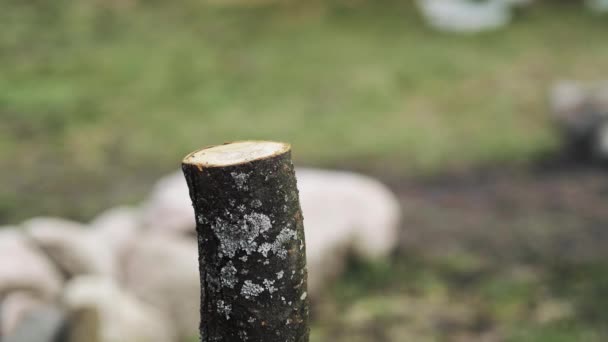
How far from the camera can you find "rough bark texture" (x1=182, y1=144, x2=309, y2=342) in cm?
205

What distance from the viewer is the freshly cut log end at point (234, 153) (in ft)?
6.68

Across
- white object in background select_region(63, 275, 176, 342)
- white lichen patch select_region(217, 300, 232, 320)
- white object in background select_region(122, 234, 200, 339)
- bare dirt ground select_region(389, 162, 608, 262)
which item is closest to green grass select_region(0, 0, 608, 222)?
bare dirt ground select_region(389, 162, 608, 262)

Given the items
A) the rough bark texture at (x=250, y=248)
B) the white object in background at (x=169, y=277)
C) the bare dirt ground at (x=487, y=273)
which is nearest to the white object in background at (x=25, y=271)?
the white object in background at (x=169, y=277)

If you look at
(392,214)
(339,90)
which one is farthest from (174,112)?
(392,214)

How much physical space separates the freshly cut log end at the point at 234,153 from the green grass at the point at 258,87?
21.9 feet

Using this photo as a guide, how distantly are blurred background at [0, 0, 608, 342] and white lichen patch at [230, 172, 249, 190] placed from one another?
1.36 metres

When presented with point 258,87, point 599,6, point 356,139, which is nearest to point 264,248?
point 356,139

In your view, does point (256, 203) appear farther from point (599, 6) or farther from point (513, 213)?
point (599, 6)

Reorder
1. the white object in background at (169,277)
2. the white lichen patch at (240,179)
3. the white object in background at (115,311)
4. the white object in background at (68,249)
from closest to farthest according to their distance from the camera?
the white lichen patch at (240,179), the white object in background at (115,311), the white object in background at (68,249), the white object in background at (169,277)

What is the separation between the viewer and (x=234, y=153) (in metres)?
2.11

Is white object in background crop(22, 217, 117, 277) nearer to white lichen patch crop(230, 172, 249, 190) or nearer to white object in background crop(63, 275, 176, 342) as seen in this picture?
white object in background crop(63, 275, 176, 342)

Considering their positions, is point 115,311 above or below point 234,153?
below

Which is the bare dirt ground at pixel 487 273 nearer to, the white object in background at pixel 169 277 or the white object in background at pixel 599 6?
the white object in background at pixel 169 277

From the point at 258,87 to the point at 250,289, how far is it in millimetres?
10616
